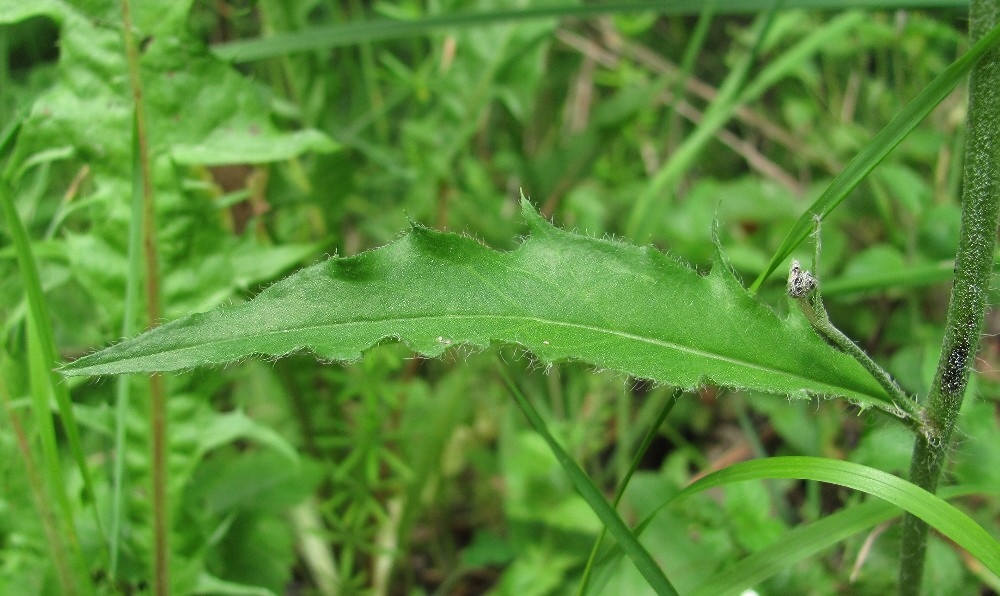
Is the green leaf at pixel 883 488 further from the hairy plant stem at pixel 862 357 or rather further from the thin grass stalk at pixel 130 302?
the thin grass stalk at pixel 130 302

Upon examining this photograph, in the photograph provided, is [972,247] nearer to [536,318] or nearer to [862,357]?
[862,357]

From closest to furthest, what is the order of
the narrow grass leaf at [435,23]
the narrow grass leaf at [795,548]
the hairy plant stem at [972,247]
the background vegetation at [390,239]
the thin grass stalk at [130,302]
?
the hairy plant stem at [972,247] → the narrow grass leaf at [795,548] → the thin grass stalk at [130,302] → the background vegetation at [390,239] → the narrow grass leaf at [435,23]

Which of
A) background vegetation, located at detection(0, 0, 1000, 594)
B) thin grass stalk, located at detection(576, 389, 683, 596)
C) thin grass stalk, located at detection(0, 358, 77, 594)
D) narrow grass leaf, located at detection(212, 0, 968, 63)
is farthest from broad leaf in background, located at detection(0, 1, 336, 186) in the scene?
thin grass stalk, located at detection(576, 389, 683, 596)

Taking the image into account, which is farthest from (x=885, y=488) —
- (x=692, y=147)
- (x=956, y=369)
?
(x=692, y=147)

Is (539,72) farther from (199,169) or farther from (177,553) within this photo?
(177,553)

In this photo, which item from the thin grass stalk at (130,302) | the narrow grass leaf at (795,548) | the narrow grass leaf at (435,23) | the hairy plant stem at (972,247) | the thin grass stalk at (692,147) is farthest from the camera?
the thin grass stalk at (692,147)

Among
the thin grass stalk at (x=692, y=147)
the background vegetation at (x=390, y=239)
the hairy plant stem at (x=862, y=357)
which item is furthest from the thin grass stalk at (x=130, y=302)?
the thin grass stalk at (x=692, y=147)
